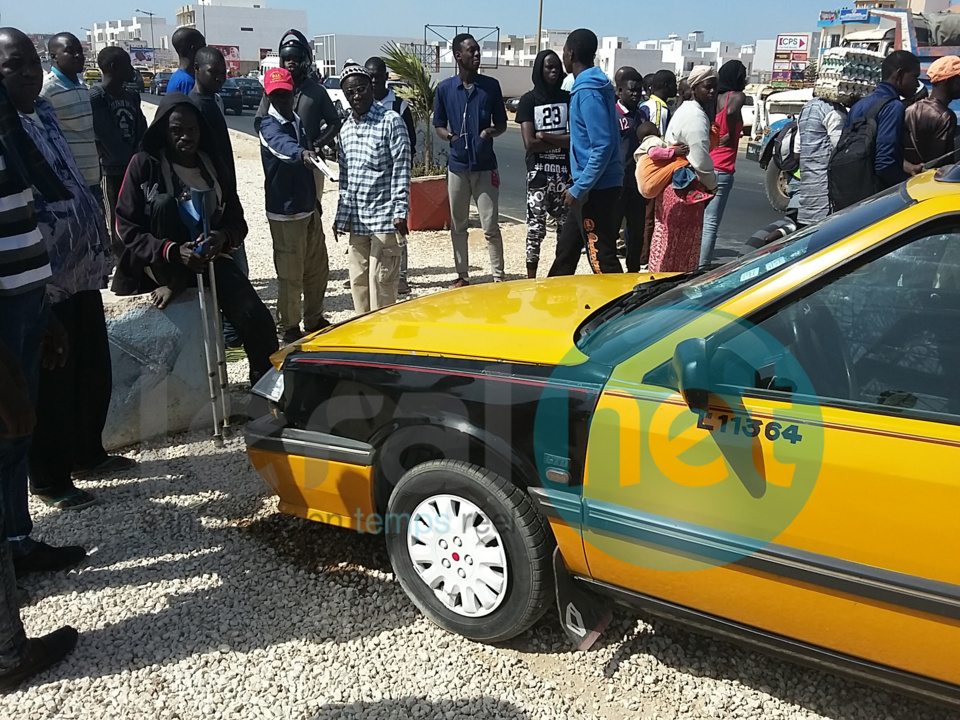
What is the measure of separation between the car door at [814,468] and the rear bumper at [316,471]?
3.08 ft

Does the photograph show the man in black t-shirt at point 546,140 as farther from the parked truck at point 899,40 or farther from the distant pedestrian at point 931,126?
the parked truck at point 899,40

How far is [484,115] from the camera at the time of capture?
6.93 meters

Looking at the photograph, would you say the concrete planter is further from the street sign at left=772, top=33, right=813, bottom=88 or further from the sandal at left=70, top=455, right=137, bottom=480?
the street sign at left=772, top=33, right=813, bottom=88

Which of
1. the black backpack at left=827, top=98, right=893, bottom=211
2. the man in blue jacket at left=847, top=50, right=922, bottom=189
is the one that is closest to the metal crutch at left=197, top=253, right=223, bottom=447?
the black backpack at left=827, top=98, right=893, bottom=211

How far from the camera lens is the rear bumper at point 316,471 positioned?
2957mm

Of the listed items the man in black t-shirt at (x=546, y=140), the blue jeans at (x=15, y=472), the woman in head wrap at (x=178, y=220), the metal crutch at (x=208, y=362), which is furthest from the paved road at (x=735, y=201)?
the blue jeans at (x=15, y=472)

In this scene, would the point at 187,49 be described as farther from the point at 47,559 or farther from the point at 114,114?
the point at 47,559

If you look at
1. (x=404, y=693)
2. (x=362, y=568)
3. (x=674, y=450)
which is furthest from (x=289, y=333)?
(x=674, y=450)

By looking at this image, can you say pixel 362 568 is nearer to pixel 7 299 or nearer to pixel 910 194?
pixel 7 299

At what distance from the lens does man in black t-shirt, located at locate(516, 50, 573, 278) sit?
21.4 ft

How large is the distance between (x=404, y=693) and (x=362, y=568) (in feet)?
2.54

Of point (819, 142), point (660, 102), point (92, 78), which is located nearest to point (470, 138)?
point (660, 102)

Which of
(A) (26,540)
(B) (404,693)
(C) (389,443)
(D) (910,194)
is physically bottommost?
(B) (404,693)

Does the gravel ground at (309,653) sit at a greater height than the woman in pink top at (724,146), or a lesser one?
lesser
